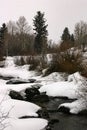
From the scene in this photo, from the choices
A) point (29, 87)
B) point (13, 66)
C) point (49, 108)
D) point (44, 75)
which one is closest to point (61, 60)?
point (44, 75)

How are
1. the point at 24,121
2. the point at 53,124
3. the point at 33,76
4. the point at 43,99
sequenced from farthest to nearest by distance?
the point at 33,76 < the point at 43,99 < the point at 53,124 < the point at 24,121

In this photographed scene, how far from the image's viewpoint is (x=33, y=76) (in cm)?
2405

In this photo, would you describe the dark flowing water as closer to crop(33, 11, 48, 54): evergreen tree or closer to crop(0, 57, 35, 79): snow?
crop(0, 57, 35, 79): snow

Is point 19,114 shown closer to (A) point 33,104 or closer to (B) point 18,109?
(B) point 18,109

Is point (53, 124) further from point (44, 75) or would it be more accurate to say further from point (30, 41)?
point (30, 41)

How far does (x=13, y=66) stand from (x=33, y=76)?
686cm

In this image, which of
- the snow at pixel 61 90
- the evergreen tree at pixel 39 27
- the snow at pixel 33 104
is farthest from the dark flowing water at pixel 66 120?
the evergreen tree at pixel 39 27

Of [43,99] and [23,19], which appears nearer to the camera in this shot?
[43,99]

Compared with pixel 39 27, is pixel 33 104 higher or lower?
lower

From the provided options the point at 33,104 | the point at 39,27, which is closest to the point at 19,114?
the point at 33,104

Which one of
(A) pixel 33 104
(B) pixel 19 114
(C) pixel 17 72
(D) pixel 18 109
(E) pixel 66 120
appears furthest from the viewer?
(C) pixel 17 72

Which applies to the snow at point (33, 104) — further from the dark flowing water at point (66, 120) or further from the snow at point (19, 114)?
the dark flowing water at point (66, 120)

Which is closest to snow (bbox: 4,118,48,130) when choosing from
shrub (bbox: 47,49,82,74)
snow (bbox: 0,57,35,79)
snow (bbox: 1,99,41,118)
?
snow (bbox: 1,99,41,118)

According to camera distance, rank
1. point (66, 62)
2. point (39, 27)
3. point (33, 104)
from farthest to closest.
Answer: point (39, 27), point (66, 62), point (33, 104)
